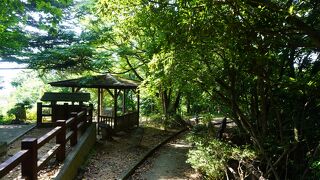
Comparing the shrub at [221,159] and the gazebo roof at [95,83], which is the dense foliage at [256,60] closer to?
the shrub at [221,159]

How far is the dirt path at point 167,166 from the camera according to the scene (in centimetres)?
973

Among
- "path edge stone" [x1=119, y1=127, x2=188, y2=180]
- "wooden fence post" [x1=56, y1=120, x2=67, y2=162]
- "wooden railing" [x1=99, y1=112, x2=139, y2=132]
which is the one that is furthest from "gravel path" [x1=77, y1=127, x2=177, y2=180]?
"wooden fence post" [x1=56, y1=120, x2=67, y2=162]

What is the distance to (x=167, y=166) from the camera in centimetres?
1088

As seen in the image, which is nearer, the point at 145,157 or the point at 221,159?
the point at 221,159

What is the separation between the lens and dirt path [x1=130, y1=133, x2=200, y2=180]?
973 cm

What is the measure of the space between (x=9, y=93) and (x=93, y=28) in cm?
2731

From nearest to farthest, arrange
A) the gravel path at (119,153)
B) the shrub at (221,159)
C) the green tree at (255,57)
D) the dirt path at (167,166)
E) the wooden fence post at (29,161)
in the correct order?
the wooden fence post at (29,161) → the green tree at (255,57) → the shrub at (221,159) → the gravel path at (119,153) → the dirt path at (167,166)

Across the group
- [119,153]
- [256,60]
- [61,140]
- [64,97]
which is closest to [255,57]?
[256,60]

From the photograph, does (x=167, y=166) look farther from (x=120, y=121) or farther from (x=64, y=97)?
(x=64, y=97)

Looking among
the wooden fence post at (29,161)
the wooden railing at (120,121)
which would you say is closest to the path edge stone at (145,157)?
the wooden railing at (120,121)

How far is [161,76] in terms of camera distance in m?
9.49

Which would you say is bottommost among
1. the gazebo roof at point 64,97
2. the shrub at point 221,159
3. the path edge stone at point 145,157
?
the path edge stone at point 145,157

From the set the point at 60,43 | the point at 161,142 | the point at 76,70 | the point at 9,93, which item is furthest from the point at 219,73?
the point at 9,93

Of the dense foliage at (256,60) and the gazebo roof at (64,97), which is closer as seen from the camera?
the dense foliage at (256,60)
